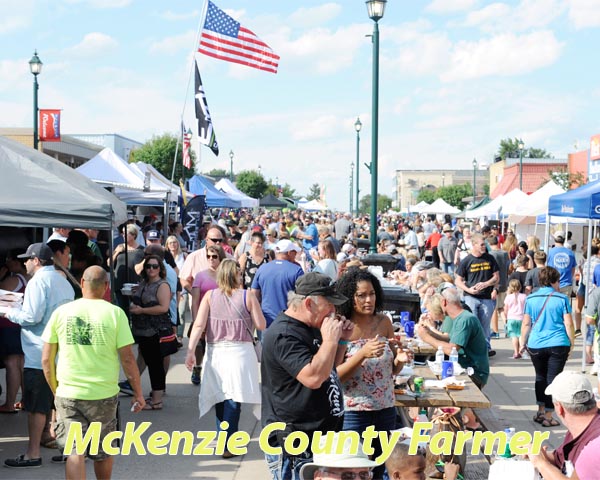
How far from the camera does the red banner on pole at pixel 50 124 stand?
3391cm

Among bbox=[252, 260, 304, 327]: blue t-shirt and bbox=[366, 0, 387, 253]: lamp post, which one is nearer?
bbox=[252, 260, 304, 327]: blue t-shirt

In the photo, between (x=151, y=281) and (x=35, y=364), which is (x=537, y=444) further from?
(x=151, y=281)

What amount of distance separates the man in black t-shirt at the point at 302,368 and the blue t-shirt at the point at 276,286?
191 inches

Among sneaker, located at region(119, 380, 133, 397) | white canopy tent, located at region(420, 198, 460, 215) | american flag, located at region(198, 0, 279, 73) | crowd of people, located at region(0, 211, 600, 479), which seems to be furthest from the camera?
white canopy tent, located at region(420, 198, 460, 215)

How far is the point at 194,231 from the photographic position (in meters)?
20.9

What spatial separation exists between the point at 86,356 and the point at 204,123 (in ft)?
52.3

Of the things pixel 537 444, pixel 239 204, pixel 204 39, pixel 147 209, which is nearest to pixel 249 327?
pixel 537 444

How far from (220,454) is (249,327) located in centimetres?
122

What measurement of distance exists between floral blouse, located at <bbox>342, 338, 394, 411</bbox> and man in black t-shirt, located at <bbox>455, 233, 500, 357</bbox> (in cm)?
708

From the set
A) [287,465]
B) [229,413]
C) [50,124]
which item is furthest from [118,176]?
[50,124]

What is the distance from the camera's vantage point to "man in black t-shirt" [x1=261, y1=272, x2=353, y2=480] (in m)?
4.41

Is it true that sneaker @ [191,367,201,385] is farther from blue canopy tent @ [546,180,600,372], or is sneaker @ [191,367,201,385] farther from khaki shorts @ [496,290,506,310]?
khaki shorts @ [496,290,506,310]

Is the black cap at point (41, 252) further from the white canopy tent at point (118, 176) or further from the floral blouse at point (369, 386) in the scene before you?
the white canopy tent at point (118, 176)

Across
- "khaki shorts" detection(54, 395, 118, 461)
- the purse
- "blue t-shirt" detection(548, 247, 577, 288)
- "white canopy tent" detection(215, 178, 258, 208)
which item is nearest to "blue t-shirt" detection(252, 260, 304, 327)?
the purse
